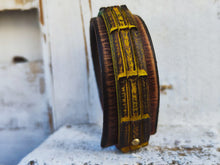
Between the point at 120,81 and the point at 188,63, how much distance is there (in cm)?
55

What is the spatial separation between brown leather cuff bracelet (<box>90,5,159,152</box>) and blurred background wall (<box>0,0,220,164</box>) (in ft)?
1.21

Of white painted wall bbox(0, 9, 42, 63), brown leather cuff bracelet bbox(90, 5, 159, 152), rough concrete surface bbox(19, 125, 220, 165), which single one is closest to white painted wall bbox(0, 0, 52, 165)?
white painted wall bbox(0, 9, 42, 63)

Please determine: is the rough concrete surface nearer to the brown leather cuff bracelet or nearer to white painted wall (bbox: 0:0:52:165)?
the brown leather cuff bracelet

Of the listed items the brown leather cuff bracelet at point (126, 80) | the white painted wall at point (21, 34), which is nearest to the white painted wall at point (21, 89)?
the white painted wall at point (21, 34)

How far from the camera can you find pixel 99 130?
893 mm

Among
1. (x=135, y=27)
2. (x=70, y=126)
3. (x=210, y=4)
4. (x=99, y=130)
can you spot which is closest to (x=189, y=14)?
(x=210, y=4)

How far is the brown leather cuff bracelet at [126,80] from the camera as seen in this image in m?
0.55

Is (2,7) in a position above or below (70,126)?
above

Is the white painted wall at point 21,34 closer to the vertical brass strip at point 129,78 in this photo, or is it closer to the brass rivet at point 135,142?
the vertical brass strip at point 129,78

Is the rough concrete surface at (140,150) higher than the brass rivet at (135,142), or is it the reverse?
the brass rivet at (135,142)

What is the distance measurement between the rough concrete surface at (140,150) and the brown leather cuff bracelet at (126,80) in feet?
0.23

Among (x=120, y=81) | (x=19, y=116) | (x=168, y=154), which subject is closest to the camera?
(x=120, y=81)

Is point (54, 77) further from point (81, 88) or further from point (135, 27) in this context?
point (135, 27)

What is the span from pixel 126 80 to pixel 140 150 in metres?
0.30
